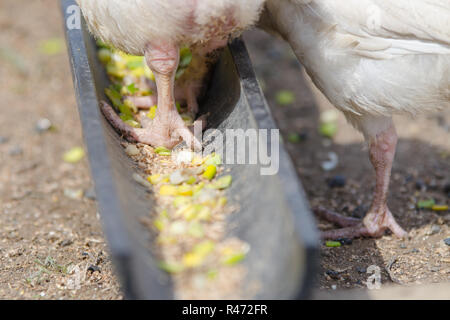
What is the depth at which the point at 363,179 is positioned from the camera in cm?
374

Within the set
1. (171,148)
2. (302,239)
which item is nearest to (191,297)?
(302,239)

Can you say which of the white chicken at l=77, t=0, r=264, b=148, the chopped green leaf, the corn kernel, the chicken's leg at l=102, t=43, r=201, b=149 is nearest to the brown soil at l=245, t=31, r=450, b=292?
the corn kernel

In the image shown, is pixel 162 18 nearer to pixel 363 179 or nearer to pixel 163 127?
pixel 163 127

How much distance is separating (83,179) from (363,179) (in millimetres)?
1928

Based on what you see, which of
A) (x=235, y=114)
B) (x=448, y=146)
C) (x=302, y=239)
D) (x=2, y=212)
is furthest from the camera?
(x=448, y=146)

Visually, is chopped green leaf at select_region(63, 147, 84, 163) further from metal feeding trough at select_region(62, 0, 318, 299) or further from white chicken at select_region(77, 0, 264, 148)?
metal feeding trough at select_region(62, 0, 318, 299)

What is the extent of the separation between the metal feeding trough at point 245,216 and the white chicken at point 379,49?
0.40m

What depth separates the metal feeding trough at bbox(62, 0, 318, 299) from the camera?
1741 mm

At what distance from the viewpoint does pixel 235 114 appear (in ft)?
8.60

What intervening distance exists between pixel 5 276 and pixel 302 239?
1.51 metres

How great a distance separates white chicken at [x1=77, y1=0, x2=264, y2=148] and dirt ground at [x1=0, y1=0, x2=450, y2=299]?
703mm

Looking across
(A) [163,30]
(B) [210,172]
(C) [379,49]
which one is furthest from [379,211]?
(A) [163,30]

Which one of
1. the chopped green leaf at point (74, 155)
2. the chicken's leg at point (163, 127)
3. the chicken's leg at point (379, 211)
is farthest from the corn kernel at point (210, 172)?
the chopped green leaf at point (74, 155)

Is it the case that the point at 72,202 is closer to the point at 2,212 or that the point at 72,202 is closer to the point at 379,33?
the point at 2,212
